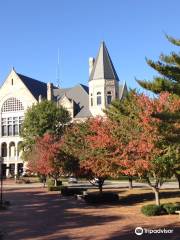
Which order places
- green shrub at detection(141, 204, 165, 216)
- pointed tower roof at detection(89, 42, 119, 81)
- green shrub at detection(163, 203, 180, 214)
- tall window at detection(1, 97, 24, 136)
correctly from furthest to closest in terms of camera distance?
1. tall window at detection(1, 97, 24, 136)
2. pointed tower roof at detection(89, 42, 119, 81)
3. green shrub at detection(163, 203, 180, 214)
4. green shrub at detection(141, 204, 165, 216)

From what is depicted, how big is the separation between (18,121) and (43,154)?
47769 mm


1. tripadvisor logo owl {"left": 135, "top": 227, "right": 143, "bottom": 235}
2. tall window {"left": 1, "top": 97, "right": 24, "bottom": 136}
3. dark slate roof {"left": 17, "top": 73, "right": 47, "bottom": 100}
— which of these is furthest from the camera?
dark slate roof {"left": 17, "top": 73, "right": 47, "bottom": 100}

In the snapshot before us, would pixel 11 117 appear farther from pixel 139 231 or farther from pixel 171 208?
pixel 139 231

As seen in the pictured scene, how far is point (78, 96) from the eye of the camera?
92.9 m

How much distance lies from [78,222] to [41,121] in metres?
48.5

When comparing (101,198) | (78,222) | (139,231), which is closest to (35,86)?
(101,198)

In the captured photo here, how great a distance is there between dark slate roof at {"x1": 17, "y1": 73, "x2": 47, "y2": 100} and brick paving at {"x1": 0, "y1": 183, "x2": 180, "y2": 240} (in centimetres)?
6449

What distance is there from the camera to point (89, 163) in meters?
33.1

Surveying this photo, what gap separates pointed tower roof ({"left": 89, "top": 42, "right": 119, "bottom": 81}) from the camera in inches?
3125

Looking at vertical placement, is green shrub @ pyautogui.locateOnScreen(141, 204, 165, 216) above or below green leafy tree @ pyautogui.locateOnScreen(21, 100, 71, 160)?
below

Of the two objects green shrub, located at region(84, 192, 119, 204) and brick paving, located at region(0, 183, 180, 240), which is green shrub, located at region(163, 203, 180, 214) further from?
green shrub, located at region(84, 192, 119, 204)

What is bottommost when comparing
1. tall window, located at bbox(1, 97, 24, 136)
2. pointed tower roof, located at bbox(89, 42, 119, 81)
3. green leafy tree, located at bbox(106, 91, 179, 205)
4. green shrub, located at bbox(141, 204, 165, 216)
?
green shrub, located at bbox(141, 204, 165, 216)

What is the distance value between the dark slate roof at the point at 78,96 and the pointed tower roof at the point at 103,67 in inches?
355

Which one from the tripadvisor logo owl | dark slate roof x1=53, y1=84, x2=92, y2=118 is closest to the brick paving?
the tripadvisor logo owl
